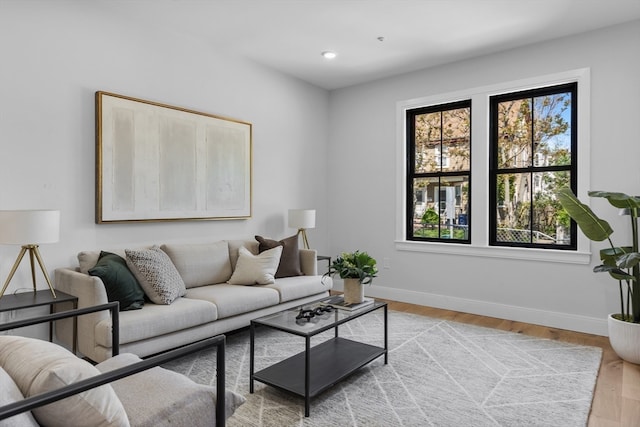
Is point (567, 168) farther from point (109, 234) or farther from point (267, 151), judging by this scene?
point (109, 234)

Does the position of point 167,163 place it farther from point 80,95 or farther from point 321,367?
point 321,367

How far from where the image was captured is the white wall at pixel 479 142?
12.0ft

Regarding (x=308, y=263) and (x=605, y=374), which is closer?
(x=605, y=374)

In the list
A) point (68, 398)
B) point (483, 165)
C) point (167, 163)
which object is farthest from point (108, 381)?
point (483, 165)

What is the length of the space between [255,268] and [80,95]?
199cm

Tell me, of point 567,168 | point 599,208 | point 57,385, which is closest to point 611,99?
point 567,168

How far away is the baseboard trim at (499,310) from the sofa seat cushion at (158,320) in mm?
2601

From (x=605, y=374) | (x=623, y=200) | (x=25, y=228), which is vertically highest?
(x=623, y=200)

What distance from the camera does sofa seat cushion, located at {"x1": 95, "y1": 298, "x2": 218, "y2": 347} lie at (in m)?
2.55

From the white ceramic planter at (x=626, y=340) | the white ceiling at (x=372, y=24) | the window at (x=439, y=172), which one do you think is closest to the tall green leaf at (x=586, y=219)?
the white ceramic planter at (x=626, y=340)

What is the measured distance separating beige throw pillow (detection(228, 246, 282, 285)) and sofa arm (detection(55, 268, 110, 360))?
1.26m

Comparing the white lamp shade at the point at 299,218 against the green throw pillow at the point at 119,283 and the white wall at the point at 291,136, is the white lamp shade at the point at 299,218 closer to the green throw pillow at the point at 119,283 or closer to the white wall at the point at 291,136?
the white wall at the point at 291,136

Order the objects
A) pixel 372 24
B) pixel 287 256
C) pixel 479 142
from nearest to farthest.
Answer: pixel 372 24
pixel 287 256
pixel 479 142

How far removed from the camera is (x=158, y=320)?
2744 millimetres
